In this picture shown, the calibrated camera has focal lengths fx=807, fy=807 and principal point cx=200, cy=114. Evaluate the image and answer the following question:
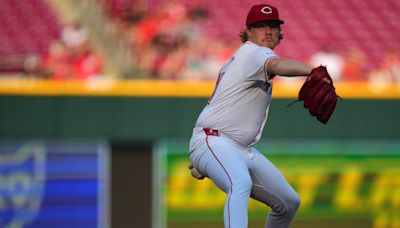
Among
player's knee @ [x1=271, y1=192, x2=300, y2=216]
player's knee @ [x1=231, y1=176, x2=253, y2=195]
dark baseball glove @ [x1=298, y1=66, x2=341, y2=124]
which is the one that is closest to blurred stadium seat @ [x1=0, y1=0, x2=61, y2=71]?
player's knee @ [x1=271, y1=192, x2=300, y2=216]

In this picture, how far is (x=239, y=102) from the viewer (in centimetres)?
407

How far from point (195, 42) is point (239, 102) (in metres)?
4.74

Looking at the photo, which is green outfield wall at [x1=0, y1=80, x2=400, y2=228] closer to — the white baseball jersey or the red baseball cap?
the white baseball jersey

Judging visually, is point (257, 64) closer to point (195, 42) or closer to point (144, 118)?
point (144, 118)

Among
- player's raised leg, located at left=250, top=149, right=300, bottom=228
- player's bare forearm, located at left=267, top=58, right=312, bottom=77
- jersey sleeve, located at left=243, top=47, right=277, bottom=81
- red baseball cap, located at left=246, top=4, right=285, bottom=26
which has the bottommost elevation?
player's raised leg, located at left=250, top=149, right=300, bottom=228

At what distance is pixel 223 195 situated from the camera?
25.7ft

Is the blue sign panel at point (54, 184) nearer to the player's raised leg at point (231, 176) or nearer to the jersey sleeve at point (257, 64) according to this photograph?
the player's raised leg at point (231, 176)

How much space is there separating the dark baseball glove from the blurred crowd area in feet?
14.0

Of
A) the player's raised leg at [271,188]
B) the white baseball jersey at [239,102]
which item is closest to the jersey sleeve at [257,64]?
the white baseball jersey at [239,102]

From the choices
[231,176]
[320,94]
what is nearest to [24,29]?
[231,176]

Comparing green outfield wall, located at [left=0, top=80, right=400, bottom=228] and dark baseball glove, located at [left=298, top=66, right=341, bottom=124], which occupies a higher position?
green outfield wall, located at [left=0, top=80, right=400, bottom=228]

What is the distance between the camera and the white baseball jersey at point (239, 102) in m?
4.02

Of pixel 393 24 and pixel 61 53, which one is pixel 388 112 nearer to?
pixel 393 24

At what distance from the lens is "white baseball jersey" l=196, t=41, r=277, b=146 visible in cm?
402
